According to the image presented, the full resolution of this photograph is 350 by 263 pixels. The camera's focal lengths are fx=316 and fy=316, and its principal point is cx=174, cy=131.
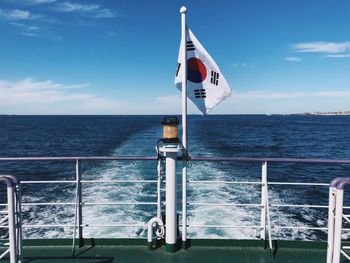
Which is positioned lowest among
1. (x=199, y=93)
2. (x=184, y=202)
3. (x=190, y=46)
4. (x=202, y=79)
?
(x=184, y=202)

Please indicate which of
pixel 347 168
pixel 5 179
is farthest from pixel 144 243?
pixel 347 168

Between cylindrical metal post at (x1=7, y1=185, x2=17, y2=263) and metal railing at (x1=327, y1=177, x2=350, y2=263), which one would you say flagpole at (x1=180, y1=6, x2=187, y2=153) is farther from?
cylindrical metal post at (x1=7, y1=185, x2=17, y2=263)

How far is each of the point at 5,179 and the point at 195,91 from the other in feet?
6.16

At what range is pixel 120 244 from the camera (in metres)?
3.40

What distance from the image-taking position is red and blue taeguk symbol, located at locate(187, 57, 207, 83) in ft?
10.4

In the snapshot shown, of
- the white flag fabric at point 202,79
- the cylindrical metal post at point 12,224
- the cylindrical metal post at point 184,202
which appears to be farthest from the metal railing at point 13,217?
the white flag fabric at point 202,79

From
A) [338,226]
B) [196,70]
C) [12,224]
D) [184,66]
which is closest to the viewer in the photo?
[338,226]

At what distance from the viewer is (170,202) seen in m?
3.16

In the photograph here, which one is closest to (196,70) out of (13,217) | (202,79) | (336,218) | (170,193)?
(202,79)

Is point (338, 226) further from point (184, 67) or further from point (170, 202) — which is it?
point (184, 67)

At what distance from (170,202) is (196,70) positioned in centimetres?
135

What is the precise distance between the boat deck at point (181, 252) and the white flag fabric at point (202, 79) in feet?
4.77

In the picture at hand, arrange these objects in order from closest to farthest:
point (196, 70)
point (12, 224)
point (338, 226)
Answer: point (338, 226), point (12, 224), point (196, 70)

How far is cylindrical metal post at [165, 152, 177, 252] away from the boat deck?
0.15 metres
